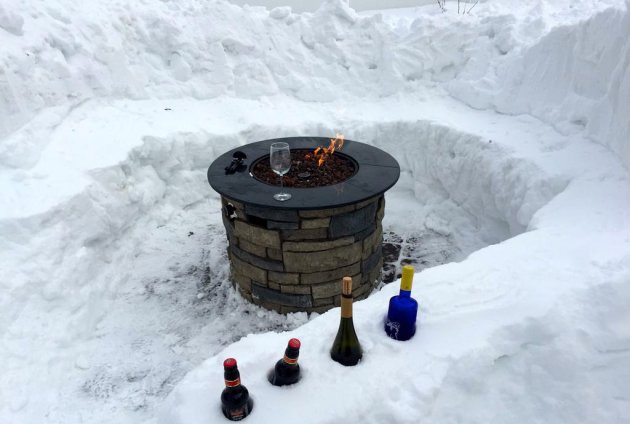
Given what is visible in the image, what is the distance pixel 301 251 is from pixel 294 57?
4307mm

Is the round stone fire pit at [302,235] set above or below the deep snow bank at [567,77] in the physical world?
below

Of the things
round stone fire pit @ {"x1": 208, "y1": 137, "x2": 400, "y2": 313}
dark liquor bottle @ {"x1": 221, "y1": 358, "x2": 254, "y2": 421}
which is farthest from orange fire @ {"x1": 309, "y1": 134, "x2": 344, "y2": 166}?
dark liquor bottle @ {"x1": 221, "y1": 358, "x2": 254, "y2": 421}

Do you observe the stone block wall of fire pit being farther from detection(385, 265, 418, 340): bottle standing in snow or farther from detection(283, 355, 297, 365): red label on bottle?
detection(283, 355, 297, 365): red label on bottle

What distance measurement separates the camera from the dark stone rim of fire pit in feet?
10.5

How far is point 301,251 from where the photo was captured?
11.2 ft

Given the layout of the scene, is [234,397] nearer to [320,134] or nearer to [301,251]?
[301,251]

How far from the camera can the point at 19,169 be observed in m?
3.79

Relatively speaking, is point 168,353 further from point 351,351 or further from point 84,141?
point 84,141

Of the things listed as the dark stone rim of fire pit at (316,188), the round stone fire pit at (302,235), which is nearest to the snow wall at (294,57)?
the dark stone rim of fire pit at (316,188)

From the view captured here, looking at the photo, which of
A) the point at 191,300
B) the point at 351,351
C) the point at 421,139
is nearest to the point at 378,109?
the point at 421,139

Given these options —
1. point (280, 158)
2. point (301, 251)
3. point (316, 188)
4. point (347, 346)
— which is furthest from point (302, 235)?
point (347, 346)

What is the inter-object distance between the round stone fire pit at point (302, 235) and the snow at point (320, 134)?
265 millimetres

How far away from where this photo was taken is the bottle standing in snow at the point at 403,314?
6.31 ft

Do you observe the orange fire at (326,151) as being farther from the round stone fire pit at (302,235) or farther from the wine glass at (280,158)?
the wine glass at (280,158)
